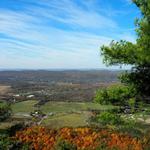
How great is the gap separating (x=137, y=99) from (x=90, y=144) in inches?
341

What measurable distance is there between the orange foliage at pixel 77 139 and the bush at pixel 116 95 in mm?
6146

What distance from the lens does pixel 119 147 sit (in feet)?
41.2

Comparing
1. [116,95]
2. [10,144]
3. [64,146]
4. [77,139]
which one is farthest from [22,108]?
[64,146]

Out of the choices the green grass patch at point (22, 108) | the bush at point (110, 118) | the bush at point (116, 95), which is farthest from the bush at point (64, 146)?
the green grass patch at point (22, 108)

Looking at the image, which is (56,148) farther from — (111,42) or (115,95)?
(111,42)

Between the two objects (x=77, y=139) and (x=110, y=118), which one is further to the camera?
(x=110, y=118)

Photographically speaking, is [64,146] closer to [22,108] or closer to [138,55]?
[138,55]

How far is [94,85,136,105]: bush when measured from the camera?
820 inches

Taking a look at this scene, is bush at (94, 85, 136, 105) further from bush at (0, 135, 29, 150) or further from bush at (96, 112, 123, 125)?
bush at (0, 135, 29, 150)

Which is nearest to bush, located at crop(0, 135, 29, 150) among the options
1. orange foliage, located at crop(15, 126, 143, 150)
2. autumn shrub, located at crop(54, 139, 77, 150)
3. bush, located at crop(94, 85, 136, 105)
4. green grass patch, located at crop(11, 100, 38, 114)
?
orange foliage, located at crop(15, 126, 143, 150)

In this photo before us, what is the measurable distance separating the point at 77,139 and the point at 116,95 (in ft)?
25.7

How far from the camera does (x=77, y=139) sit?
Result: 13438 millimetres

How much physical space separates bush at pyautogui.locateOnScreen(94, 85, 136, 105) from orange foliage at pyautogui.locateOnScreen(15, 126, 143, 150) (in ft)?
20.2

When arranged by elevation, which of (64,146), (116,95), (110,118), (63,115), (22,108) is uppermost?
(116,95)
